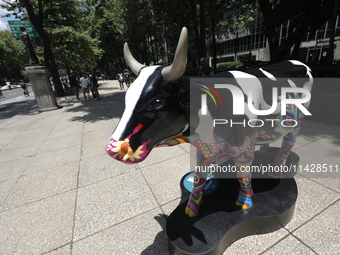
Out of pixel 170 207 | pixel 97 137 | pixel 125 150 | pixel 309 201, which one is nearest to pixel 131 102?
pixel 125 150

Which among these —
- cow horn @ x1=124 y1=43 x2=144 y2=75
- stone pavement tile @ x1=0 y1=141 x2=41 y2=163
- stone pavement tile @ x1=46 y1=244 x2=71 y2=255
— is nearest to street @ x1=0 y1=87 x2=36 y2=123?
stone pavement tile @ x1=0 y1=141 x2=41 y2=163

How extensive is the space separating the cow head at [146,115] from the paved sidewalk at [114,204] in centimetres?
126

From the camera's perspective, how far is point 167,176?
125 inches

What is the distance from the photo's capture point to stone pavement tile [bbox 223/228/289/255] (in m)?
1.81

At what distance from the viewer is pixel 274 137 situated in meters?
1.92

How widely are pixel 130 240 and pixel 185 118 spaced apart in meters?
1.52

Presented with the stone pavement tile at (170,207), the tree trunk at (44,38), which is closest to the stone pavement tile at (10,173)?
the stone pavement tile at (170,207)

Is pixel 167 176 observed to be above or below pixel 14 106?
below

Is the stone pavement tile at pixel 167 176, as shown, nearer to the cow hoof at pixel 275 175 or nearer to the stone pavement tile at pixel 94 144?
the cow hoof at pixel 275 175

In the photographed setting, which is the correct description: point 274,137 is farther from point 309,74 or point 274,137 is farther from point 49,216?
point 49,216

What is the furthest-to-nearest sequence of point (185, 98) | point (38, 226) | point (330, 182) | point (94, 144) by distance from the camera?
point (94, 144) → point (330, 182) → point (38, 226) → point (185, 98)

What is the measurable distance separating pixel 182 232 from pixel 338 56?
1242 inches

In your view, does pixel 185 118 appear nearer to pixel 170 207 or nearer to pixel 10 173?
pixel 170 207

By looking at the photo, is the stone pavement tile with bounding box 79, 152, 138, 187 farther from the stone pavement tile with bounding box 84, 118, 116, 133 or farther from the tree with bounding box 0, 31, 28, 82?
the tree with bounding box 0, 31, 28, 82
